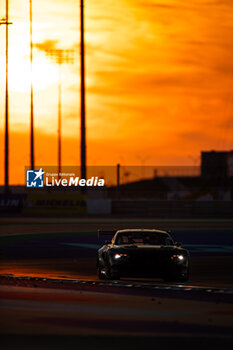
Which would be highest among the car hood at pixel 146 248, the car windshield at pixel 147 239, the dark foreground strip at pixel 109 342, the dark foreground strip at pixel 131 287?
the car windshield at pixel 147 239

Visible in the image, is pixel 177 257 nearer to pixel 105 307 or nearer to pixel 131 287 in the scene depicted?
pixel 131 287

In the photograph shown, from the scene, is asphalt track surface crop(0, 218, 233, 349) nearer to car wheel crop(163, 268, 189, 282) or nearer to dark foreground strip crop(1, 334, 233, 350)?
dark foreground strip crop(1, 334, 233, 350)

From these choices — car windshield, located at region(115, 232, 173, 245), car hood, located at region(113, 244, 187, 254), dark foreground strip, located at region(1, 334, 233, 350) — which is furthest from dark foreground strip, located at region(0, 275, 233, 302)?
dark foreground strip, located at region(1, 334, 233, 350)

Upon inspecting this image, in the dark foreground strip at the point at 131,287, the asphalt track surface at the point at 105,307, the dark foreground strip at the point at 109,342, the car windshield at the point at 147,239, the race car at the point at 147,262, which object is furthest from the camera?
the car windshield at the point at 147,239

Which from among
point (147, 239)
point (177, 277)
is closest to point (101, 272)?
point (147, 239)

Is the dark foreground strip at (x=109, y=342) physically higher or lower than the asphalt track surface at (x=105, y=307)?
higher

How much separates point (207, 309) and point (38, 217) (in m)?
48.8

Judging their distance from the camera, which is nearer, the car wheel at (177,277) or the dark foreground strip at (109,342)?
the dark foreground strip at (109,342)

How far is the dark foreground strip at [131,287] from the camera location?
1717 centimetres

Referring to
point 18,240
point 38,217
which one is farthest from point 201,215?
point 18,240

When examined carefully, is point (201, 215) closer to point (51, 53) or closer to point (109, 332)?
point (51, 53)

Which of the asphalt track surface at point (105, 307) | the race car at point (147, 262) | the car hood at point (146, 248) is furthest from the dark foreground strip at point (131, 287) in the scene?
the car hood at point (146, 248)

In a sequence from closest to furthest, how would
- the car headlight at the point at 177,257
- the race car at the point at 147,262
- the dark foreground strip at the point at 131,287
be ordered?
the dark foreground strip at the point at 131,287 → the race car at the point at 147,262 → the car headlight at the point at 177,257

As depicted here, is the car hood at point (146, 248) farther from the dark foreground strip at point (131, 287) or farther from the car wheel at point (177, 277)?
the dark foreground strip at point (131, 287)
